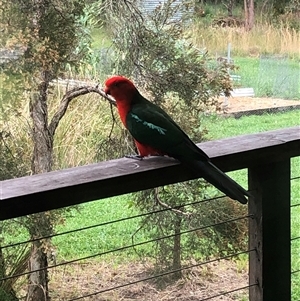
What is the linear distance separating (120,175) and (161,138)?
163 mm

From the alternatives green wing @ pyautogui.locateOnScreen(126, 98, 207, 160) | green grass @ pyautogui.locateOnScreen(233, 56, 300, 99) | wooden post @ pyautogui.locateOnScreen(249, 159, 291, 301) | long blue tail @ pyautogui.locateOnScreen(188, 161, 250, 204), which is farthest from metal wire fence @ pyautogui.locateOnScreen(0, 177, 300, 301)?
long blue tail @ pyautogui.locateOnScreen(188, 161, 250, 204)

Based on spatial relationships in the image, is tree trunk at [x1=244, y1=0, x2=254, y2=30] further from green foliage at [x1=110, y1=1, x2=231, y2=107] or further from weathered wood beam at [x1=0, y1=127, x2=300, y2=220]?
weathered wood beam at [x1=0, y1=127, x2=300, y2=220]

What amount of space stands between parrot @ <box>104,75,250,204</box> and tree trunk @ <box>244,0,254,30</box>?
2.88 ft

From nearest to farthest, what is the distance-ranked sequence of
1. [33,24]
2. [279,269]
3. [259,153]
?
[259,153] → [279,269] → [33,24]

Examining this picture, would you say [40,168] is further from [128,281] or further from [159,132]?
[159,132]

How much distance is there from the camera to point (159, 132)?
973 millimetres

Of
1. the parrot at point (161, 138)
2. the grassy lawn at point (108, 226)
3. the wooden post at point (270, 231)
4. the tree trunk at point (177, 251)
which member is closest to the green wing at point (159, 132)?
the parrot at point (161, 138)

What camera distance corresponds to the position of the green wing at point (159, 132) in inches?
35.3

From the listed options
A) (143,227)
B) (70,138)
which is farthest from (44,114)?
(143,227)

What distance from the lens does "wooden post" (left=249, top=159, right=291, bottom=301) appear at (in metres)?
1.01

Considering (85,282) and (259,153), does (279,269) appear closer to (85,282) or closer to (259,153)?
(259,153)

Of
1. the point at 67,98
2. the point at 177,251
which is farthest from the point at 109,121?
the point at 177,251

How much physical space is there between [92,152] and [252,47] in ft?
2.07

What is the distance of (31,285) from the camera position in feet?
5.60
